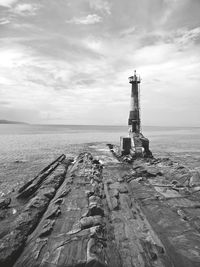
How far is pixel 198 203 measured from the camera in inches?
352

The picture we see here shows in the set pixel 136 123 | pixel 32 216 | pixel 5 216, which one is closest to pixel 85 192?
pixel 32 216

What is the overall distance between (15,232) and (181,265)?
5.78 metres

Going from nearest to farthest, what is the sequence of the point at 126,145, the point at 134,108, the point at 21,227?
the point at 21,227, the point at 126,145, the point at 134,108

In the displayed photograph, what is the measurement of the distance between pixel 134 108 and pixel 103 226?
21.8 m

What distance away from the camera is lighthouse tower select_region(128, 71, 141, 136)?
2573 centimetres

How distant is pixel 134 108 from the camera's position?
86.3 feet

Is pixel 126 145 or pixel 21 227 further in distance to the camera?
pixel 126 145

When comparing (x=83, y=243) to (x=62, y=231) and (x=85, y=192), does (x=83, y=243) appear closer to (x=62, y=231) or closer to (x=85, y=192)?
(x=62, y=231)

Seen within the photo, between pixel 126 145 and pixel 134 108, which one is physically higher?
pixel 134 108

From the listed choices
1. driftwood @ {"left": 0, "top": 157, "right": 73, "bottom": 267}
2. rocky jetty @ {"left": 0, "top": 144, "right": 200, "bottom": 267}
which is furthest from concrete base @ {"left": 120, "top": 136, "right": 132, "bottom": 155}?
driftwood @ {"left": 0, "top": 157, "right": 73, "bottom": 267}

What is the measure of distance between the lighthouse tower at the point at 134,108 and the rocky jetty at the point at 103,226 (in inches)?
573

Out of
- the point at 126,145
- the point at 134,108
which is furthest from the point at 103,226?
the point at 134,108

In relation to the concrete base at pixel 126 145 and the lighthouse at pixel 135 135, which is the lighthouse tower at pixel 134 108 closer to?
the lighthouse at pixel 135 135

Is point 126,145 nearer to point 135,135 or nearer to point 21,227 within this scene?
point 135,135
